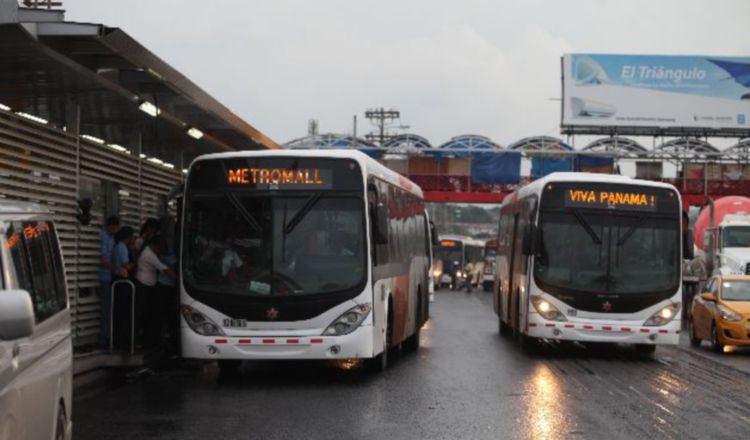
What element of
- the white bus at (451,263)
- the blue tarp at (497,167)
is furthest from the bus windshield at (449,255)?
the blue tarp at (497,167)

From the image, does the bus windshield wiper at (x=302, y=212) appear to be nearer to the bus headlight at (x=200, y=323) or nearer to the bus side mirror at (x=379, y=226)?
the bus side mirror at (x=379, y=226)

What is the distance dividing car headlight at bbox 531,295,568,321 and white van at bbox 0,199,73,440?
1282 cm

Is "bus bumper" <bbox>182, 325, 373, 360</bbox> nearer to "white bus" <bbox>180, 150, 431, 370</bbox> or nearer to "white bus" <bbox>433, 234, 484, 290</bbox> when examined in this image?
"white bus" <bbox>180, 150, 431, 370</bbox>

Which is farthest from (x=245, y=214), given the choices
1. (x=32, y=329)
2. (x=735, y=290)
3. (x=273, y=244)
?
(x=735, y=290)

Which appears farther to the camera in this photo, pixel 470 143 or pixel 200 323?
pixel 470 143

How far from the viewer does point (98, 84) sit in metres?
15.1

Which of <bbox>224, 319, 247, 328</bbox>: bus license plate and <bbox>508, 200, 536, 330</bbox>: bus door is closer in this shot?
<bbox>224, 319, 247, 328</bbox>: bus license plate

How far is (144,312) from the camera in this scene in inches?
687

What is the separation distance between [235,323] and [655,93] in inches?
2078

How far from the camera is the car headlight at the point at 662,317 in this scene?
20.5m

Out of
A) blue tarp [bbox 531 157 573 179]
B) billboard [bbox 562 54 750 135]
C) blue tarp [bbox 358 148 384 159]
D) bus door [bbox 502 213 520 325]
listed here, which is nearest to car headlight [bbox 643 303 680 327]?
bus door [bbox 502 213 520 325]

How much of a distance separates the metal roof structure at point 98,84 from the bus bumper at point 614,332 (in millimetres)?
6518

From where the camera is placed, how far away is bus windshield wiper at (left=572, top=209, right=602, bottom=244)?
824 inches

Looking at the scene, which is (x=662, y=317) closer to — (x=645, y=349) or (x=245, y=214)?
(x=645, y=349)
